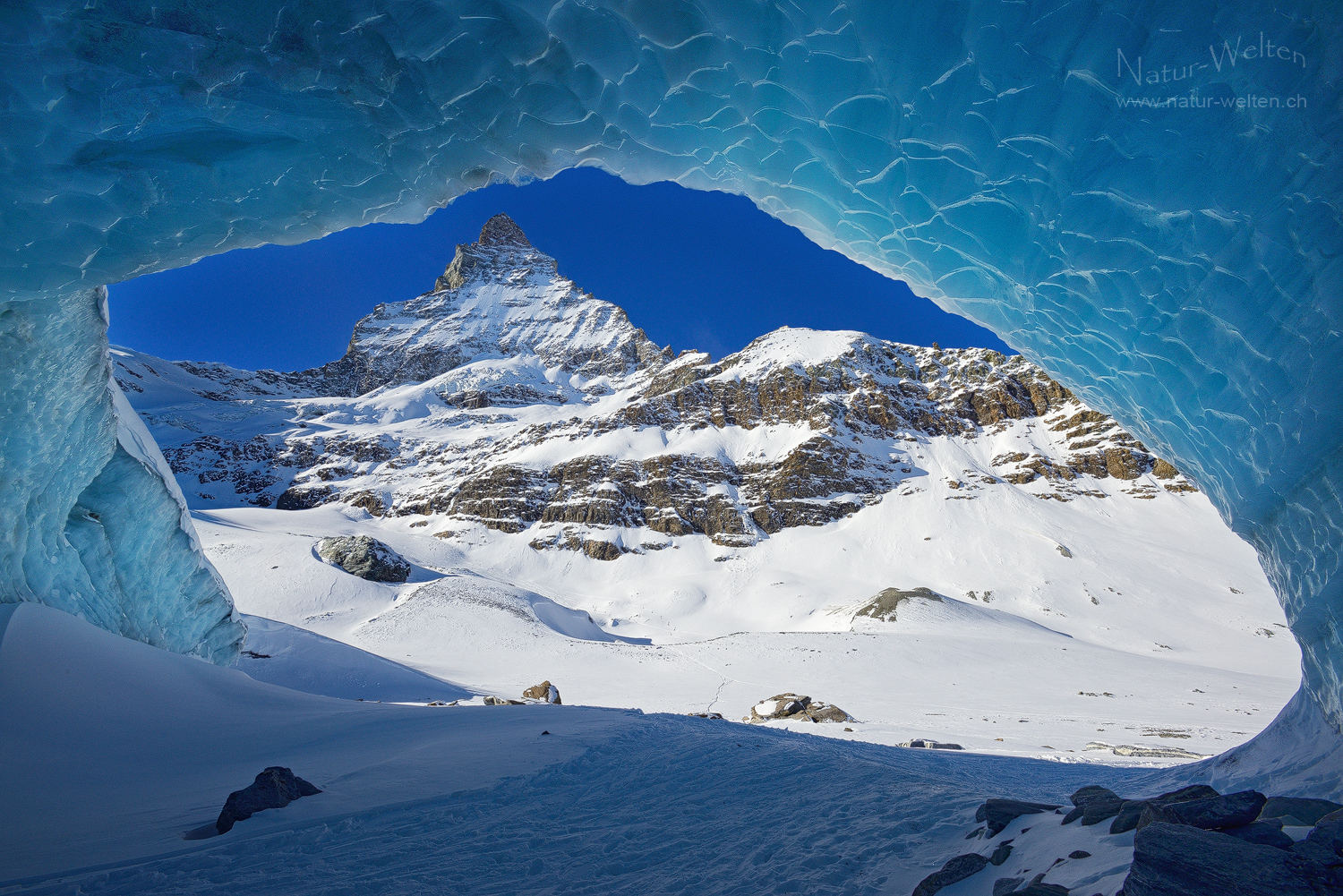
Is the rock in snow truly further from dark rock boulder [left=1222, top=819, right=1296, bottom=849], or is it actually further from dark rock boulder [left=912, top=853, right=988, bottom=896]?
dark rock boulder [left=1222, top=819, right=1296, bottom=849]

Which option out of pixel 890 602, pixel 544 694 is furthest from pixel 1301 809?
pixel 890 602

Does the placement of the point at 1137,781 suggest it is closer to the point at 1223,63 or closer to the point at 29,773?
the point at 1223,63

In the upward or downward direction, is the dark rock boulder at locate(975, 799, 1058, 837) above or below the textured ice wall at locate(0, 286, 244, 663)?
below

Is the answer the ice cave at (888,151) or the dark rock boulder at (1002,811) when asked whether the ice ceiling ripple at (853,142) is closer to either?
the ice cave at (888,151)

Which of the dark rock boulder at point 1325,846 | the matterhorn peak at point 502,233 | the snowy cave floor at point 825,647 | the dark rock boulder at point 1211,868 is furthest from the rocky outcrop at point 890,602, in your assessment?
the matterhorn peak at point 502,233

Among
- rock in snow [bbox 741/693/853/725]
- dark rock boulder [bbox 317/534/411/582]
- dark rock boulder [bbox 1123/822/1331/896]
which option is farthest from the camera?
dark rock boulder [bbox 317/534/411/582]

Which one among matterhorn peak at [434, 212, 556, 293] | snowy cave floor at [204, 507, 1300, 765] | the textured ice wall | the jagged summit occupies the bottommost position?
snowy cave floor at [204, 507, 1300, 765]

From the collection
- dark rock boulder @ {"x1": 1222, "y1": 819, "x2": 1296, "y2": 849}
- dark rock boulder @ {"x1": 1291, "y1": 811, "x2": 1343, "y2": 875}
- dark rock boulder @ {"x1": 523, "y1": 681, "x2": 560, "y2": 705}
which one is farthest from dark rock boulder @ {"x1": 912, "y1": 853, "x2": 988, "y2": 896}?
dark rock boulder @ {"x1": 523, "y1": 681, "x2": 560, "y2": 705}

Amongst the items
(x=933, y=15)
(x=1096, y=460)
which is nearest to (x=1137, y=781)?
(x=933, y=15)
